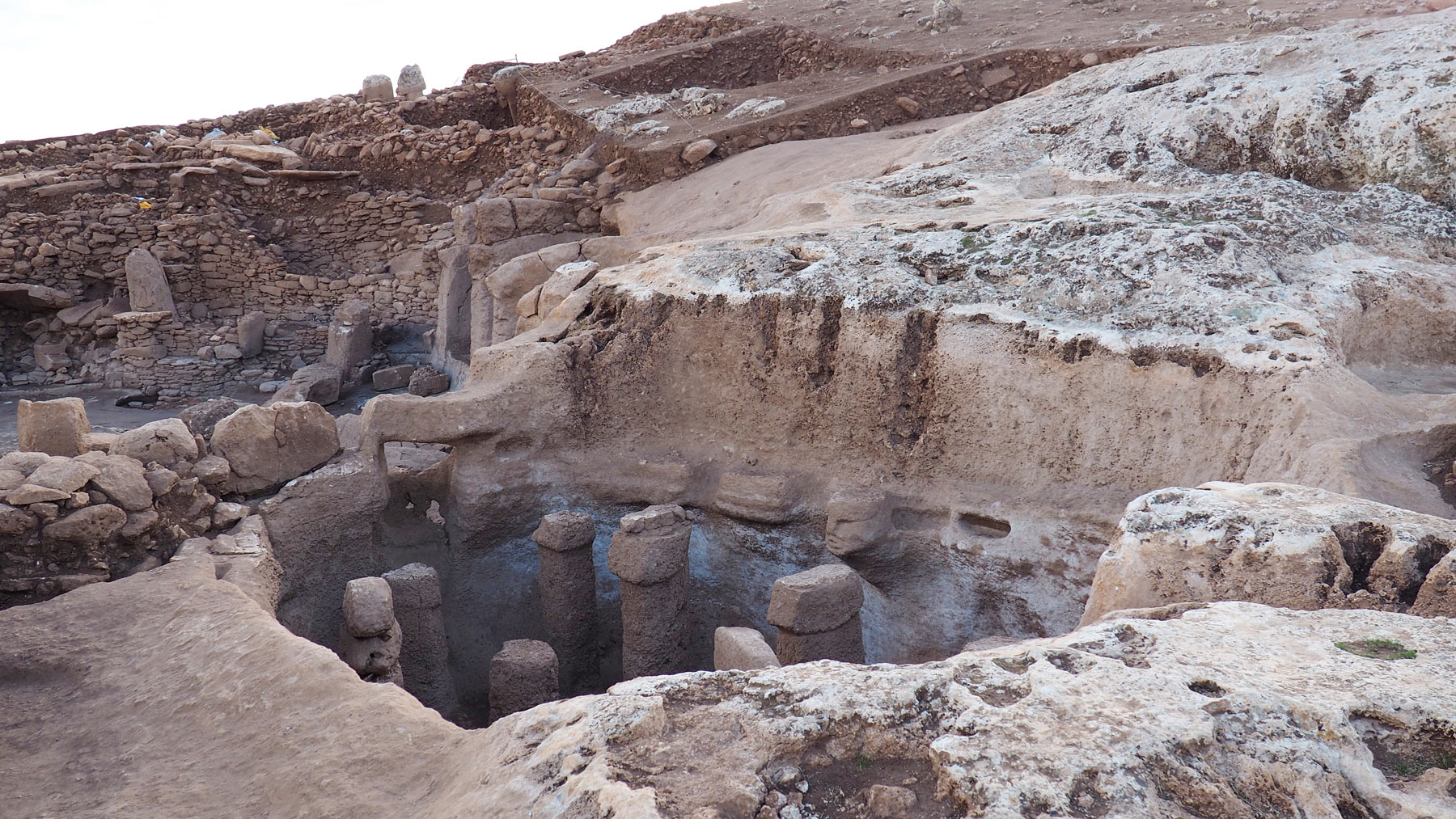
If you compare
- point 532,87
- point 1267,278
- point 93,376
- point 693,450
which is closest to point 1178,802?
point 1267,278

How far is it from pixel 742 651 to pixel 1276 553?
1.81 metres

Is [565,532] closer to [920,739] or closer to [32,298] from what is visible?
[920,739]

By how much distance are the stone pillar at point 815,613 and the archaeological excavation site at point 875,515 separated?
17 millimetres

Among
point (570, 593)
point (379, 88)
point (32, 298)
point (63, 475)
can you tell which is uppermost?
point (379, 88)

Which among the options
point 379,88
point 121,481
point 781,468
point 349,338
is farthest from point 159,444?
point 379,88

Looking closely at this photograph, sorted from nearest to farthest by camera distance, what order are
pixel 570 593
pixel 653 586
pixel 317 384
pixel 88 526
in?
pixel 88 526 → pixel 653 586 → pixel 570 593 → pixel 317 384

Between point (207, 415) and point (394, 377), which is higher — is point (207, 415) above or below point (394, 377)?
above

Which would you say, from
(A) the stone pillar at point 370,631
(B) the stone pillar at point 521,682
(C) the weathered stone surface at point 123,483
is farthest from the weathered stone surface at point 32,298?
(B) the stone pillar at point 521,682

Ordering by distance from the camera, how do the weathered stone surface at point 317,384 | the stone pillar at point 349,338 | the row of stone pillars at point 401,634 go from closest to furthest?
1. the row of stone pillars at point 401,634
2. the weathered stone surface at point 317,384
3. the stone pillar at point 349,338

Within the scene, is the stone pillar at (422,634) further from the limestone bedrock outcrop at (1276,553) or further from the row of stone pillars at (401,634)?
the limestone bedrock outcrop at (1276,553)

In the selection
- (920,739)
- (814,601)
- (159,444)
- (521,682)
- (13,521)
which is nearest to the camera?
(920,739)

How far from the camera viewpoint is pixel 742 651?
3754 millimetres

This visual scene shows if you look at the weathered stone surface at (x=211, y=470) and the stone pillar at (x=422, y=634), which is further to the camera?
the stone pillar at (x=422, y=634)

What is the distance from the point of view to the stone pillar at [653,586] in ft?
15.5
